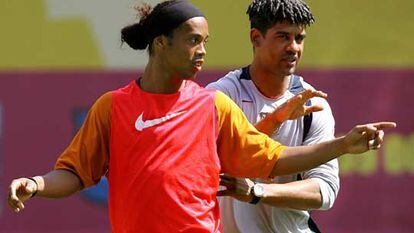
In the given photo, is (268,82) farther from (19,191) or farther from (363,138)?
(19,191)

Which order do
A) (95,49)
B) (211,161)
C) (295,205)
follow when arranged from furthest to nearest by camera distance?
(95,49), (295,205), (211,161)

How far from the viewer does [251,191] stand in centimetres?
486

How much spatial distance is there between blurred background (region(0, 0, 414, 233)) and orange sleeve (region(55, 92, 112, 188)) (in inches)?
178

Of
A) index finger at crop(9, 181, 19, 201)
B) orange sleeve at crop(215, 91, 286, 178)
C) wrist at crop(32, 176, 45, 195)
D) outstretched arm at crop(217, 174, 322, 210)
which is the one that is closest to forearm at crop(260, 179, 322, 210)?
outstretched arm at crop(217, 174, 322, 210)

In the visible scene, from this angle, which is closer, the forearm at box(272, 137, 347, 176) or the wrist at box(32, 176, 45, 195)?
the wrist at box(32, 176, 45, 195)

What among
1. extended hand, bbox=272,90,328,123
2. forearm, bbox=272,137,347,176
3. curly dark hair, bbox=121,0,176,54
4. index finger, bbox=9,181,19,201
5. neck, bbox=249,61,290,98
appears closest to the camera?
index finger, bbox=9,181,19,201

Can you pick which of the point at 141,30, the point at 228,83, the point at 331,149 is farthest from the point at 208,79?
the point at 331,149

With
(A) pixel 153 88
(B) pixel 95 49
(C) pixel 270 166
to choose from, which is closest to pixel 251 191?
(C) pixel 270 166

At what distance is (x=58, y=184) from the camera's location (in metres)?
4.60

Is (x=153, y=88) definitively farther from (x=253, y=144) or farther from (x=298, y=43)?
(x=298, y=43)

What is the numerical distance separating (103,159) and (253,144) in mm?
584

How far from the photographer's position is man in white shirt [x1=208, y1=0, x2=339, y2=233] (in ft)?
17.2

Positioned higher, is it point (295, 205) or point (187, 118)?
point (187, 118)

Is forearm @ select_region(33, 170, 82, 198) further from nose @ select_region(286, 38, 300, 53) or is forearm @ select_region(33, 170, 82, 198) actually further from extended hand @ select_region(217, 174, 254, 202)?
nose @ select_region(286, 38, 300, 53)
